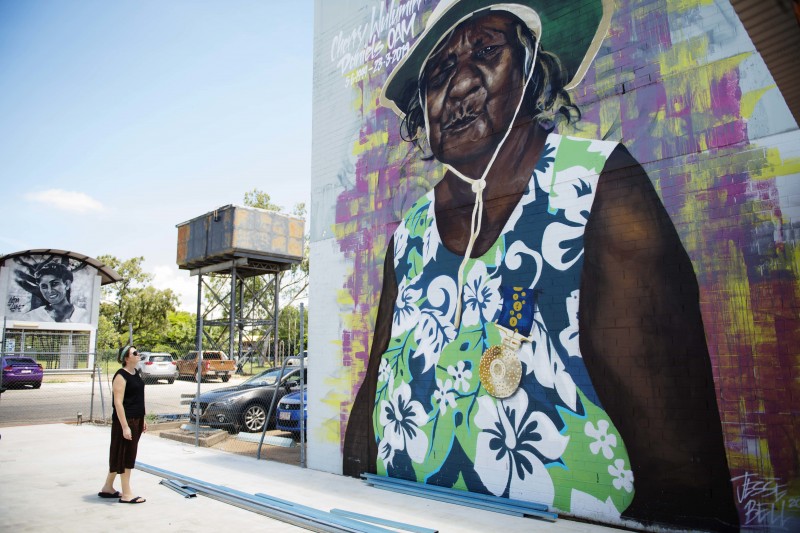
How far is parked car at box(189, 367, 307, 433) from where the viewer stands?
11.5 m

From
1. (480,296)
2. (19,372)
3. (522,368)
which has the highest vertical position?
(480,296)

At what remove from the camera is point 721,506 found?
4520mm

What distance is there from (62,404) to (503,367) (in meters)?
17.4

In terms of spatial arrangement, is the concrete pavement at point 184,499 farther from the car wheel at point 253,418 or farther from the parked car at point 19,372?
the parked car at point 19,372

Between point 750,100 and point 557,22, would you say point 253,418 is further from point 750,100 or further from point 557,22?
point 750,100

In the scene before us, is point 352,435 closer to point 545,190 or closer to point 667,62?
point 545,190

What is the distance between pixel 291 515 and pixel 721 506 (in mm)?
4128

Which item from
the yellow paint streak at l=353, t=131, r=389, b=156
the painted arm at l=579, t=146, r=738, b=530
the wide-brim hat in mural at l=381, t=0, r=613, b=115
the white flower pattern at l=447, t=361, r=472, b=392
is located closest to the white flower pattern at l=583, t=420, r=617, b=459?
the painted arm at l=579, t=146, r=738, b=530

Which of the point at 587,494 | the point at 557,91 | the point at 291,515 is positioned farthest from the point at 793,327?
the point at 291,515

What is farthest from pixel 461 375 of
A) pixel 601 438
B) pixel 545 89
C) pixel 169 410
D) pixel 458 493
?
pixel 169 410
